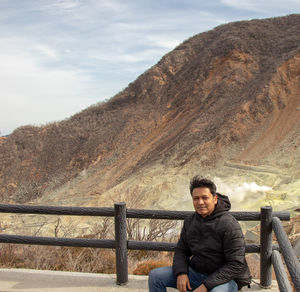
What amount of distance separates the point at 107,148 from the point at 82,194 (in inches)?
236

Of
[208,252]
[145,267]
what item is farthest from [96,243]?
[208,252]

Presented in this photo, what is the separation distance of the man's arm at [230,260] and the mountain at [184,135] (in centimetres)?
895

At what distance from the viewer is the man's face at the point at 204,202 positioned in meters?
3.62

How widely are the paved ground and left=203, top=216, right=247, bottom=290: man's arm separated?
3.99 ft

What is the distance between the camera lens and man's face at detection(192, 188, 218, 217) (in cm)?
362

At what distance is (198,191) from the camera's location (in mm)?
3660

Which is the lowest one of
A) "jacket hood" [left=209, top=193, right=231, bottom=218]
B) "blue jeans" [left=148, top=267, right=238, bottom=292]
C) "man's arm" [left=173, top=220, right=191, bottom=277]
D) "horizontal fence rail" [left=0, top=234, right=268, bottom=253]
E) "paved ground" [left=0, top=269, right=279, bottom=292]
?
"paved ground" [left=0, top=269, right=279, bottom=292]

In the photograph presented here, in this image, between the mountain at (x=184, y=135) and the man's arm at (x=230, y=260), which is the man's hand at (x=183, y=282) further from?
the mountain at (x=184, y=135)

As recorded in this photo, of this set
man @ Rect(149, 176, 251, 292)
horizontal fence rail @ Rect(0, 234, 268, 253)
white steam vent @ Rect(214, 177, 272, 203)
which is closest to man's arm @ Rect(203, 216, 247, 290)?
man @ Rect(149, 176, 251, 292)

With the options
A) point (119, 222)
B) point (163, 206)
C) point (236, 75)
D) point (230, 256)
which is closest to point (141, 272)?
point (119, 222)

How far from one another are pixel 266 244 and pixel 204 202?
1348 mm

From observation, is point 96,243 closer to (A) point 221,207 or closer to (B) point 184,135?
(A) point 221,207

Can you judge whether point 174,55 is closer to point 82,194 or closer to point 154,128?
point 154,128

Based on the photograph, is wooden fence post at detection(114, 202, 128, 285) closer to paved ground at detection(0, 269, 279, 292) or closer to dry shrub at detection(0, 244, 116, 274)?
paved ground at detection(0, 269, 279, 292)
